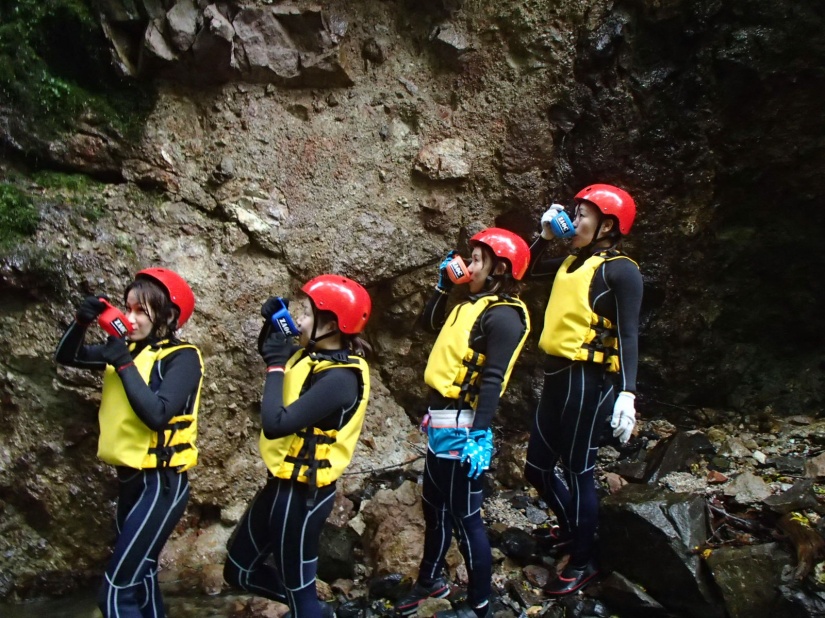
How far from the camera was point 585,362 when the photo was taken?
13.2 feet

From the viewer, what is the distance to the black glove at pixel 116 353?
3039 mm

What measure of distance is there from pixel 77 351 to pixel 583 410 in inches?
120

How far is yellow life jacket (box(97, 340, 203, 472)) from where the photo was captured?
313 cm

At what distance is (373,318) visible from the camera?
591cm

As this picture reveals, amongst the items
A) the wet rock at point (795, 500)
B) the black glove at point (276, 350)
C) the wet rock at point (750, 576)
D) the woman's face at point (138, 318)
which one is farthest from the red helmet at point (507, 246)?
the wet rock at point (795, 500)

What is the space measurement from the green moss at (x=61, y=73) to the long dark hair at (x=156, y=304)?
2.15 metres

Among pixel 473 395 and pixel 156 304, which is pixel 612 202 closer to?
pixel 473 395

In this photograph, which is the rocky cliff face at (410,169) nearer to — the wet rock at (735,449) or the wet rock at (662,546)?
the wet rock at (735,449)

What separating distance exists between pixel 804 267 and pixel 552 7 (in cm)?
344

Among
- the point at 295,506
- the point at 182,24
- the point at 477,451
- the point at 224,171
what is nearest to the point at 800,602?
the point at 477,451

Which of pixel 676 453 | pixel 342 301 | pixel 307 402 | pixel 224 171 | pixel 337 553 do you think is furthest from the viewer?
pixel 676 453

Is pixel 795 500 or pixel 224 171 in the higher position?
pixel 224 171

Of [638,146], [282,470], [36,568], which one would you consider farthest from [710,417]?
[36,568]

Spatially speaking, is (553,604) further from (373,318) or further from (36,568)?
(36,568)
